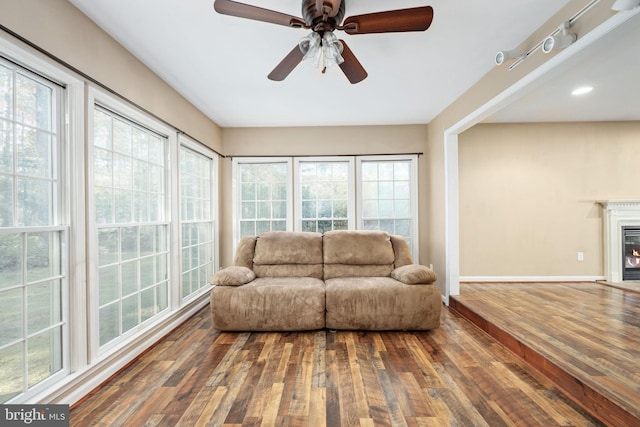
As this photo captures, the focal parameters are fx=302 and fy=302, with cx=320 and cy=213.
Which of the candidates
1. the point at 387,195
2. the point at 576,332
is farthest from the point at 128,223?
the point at 576,332

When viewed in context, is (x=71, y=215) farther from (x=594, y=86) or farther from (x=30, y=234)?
(x=594, y=86)

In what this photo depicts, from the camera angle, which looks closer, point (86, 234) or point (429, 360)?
point (86, 234)

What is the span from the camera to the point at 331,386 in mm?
2096

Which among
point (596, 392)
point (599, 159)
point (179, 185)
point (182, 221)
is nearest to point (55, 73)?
point (179, 185)

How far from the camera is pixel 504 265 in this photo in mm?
4578

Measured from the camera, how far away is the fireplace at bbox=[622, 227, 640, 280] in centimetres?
440

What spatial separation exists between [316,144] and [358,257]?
196cm

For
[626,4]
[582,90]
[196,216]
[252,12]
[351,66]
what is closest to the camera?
[626,4]

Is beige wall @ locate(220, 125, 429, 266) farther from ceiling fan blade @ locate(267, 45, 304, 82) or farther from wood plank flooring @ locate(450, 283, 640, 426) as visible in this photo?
ceiling fan blade @ locate(267, 45, 304, 82)

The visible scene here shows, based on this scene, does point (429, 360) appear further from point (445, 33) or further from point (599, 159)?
point (599, 159)

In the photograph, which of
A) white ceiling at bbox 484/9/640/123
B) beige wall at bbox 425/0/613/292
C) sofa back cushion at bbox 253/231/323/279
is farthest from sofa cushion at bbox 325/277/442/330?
white ceiling at bbox 484/9/640/123

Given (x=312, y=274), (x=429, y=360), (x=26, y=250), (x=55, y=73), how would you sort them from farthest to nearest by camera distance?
1. (x=312, y=274)
2. (x=429, y=360)
3. (x=55, y=73)
4. (x=26, y=250)

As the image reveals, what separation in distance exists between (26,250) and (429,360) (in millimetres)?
2850

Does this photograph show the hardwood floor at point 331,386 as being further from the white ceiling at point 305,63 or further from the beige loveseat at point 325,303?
the white ceiling at point 305,63
